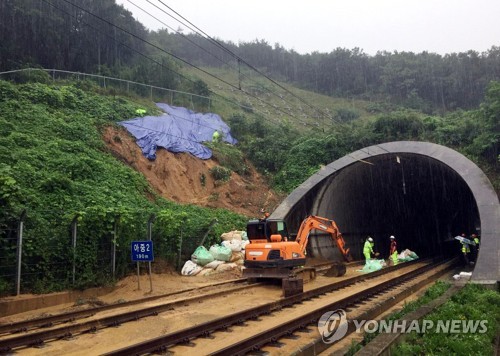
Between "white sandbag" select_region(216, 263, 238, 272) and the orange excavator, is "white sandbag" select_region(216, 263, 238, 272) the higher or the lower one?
the lower one

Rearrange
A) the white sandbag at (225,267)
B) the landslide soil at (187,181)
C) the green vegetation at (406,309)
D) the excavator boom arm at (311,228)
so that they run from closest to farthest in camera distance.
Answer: the green vegetation at (406,309) < the excavator boom arm at (311,228) < the white sandbag at (225,267) < the landslide soil at (187,181)

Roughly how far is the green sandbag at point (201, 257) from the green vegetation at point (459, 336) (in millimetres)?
9664

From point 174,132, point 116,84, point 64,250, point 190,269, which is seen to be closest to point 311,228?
point 190,269

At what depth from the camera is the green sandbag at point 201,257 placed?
16797 millimetres

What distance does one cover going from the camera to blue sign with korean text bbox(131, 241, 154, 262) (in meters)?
12.5

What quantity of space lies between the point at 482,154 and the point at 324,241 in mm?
10577

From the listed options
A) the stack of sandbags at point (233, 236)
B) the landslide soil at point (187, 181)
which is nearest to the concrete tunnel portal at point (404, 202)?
the stack of sandbags at point (233, 236)

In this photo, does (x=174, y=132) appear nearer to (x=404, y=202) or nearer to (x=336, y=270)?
(x=336, y=270)

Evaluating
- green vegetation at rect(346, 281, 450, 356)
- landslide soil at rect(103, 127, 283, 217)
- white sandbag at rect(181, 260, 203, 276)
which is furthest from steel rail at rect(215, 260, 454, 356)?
landslide soil at rect(103, 127, 283, 217)

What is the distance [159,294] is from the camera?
12523 mm

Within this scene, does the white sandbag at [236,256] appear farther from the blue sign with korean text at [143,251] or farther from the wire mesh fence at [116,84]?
the wire mesh fence at [116,84]

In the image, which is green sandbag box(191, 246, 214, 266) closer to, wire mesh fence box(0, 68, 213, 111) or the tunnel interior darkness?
the tunnel interior darkness

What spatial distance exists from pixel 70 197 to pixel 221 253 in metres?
6.07

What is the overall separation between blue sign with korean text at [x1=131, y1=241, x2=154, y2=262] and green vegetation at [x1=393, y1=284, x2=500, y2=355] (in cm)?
780
